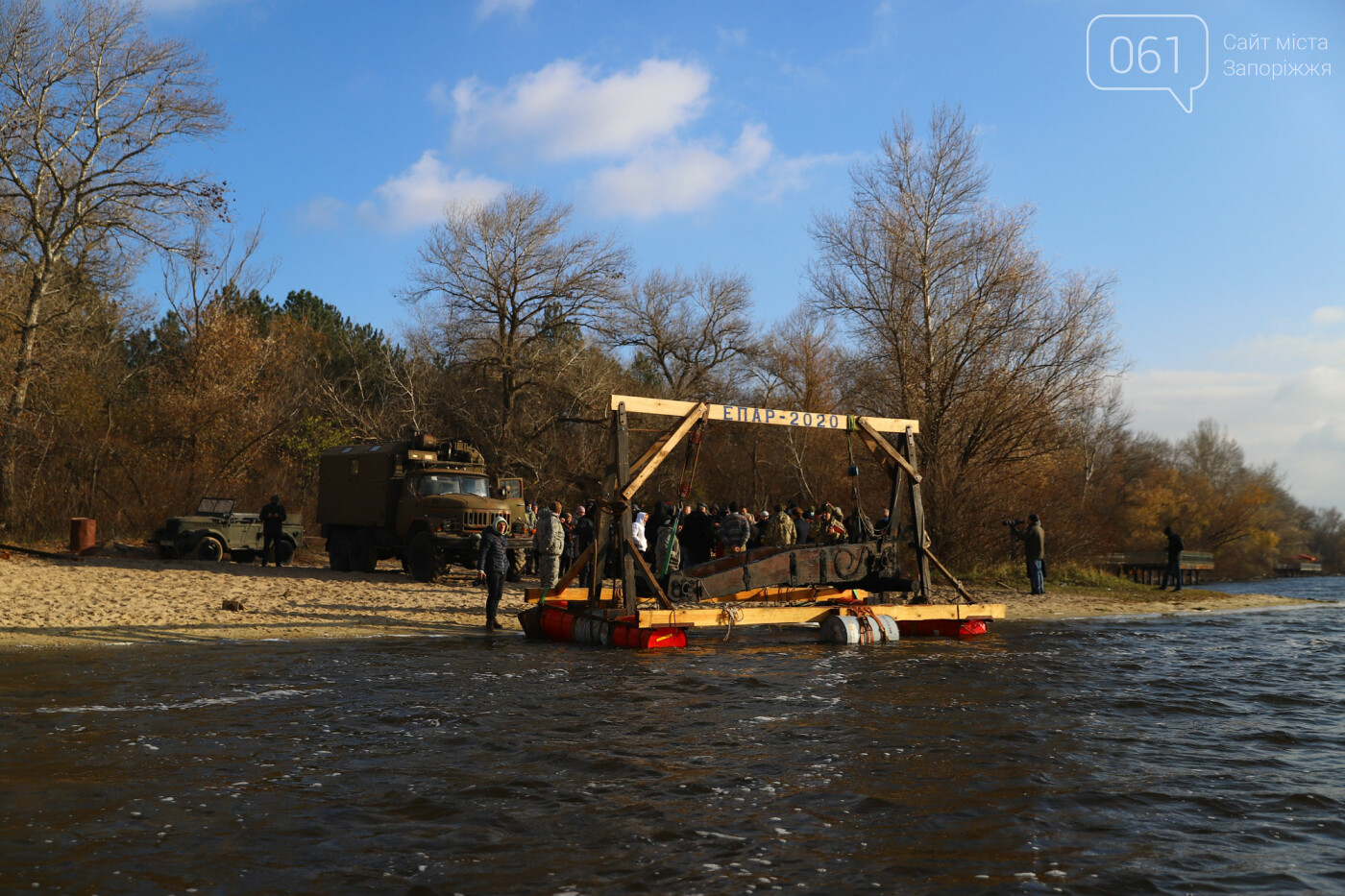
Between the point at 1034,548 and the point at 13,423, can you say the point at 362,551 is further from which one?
the point at 1034,548

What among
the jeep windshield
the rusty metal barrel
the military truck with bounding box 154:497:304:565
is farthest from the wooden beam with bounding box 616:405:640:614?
the rusty metal barrel

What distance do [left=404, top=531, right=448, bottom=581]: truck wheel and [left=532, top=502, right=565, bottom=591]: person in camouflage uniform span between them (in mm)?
4096

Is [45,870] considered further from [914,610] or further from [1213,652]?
[1213,652]

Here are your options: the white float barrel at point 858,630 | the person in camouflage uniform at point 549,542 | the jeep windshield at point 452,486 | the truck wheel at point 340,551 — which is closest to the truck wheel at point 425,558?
the jeep windshield at point 452,486

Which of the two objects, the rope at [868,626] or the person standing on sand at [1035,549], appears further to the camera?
the person standing on sand at [1035,549]

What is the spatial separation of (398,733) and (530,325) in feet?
101

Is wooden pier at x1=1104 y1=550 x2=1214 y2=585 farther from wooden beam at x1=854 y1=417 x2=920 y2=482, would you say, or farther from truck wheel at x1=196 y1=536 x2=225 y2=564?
truck wheel at x1=196 y1=536 x2=225 y2=564

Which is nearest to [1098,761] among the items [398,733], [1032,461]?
[398,733]

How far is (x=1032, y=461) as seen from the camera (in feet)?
91.6

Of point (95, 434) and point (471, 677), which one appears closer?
point (471, 677)

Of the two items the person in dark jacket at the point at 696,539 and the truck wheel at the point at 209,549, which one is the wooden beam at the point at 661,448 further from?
the truck wheel at the point at 209,549

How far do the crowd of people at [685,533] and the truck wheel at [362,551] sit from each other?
11.6 ft

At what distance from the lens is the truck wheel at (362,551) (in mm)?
22969

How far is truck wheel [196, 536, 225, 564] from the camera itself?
936 inches
